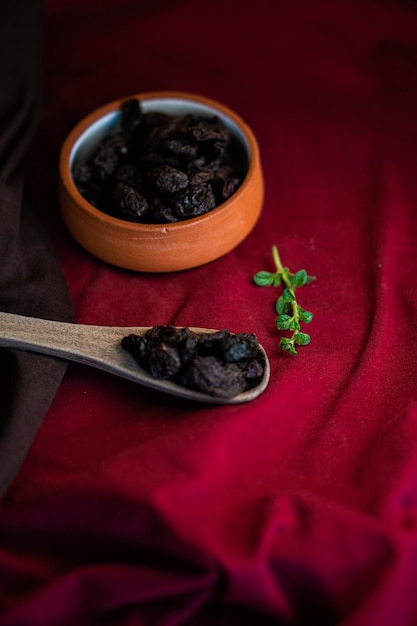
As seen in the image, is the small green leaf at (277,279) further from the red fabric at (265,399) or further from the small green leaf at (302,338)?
the small green leaf at (302,338)

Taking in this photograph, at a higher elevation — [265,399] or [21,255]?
[265,399]

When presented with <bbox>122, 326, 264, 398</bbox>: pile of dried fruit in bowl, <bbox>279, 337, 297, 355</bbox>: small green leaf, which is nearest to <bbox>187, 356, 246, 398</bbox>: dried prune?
<bbox>122, 326, 264, 398</bbox>: pile of dried fruit in bowl

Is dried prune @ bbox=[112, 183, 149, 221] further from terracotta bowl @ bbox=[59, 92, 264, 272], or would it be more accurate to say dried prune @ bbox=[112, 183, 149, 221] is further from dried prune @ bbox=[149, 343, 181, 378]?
dried prune @ bbox=[149, 343, 181, 378]

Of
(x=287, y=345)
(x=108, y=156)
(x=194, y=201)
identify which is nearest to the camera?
(x=287, y=345)

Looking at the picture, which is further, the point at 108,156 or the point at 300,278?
the point at 108,156

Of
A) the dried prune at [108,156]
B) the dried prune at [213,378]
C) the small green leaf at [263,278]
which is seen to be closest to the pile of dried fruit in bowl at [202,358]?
the dried prune at [213,378]

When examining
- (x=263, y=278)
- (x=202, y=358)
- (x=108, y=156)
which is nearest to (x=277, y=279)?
(x=263, y=278)

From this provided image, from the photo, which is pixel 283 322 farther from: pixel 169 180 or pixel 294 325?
pixel 169 180
